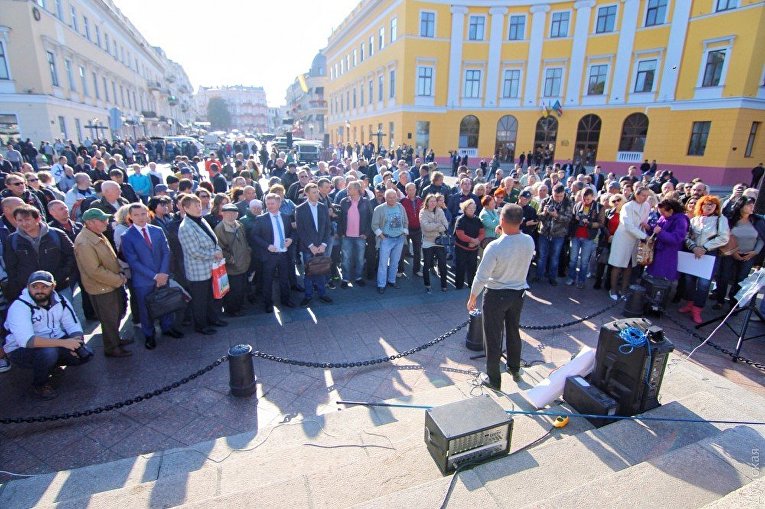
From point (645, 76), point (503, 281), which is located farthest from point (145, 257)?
point (645, 76)

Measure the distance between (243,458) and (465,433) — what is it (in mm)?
1937

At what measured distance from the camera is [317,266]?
6820 millimetres

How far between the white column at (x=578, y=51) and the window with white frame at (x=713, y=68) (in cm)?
728

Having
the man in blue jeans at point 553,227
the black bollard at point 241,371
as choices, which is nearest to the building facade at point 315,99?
the man in blue jeans at point 553,227

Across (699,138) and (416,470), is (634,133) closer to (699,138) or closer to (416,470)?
(699,138)

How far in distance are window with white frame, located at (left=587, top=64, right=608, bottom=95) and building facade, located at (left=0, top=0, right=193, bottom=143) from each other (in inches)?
1167

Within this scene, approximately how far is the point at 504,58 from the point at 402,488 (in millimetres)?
32884

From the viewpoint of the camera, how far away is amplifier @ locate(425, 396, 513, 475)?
3.08 m

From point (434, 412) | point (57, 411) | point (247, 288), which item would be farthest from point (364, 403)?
point (247, 288)

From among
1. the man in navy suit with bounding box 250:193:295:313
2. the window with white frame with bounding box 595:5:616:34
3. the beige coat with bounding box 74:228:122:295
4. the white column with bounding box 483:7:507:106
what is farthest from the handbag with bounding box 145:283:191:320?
the window with white frame with bounding box 595:5:616:34

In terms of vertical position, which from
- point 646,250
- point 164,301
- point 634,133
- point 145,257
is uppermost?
point 634,133

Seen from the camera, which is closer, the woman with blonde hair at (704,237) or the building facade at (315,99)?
the woman with blonde hair at (704,237)

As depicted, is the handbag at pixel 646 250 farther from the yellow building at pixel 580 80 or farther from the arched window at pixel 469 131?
the arched window at pixel 469 131

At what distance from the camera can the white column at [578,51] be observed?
90.8ft
